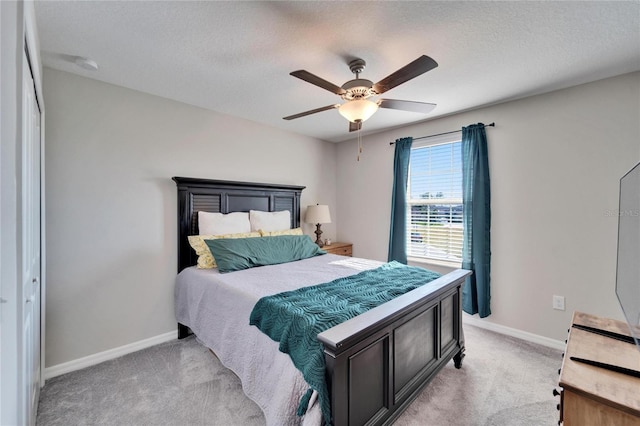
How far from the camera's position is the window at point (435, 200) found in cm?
334

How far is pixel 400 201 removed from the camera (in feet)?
12.1

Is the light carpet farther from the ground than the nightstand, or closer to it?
closer to it

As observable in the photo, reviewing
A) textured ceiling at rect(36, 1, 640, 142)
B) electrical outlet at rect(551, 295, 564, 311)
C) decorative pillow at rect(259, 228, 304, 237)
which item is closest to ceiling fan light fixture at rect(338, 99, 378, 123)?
Result: textured ceiling at rect(36, 1, 640, 142)

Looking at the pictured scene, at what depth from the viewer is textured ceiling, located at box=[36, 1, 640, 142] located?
5.11ft

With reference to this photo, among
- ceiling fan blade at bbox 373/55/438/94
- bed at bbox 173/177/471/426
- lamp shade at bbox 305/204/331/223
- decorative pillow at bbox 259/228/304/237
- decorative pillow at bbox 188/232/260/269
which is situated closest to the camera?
bed at bbox 173/177/471/426

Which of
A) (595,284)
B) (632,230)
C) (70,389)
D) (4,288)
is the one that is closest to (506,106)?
(595,284)

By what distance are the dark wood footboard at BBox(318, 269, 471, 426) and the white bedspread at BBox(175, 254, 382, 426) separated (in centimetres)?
21

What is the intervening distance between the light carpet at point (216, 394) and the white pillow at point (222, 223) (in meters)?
1.18

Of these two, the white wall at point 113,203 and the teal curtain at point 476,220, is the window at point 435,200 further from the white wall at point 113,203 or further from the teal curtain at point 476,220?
the white wall at point 113,203

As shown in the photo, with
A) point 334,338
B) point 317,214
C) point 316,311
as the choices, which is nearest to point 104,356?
point 316,311

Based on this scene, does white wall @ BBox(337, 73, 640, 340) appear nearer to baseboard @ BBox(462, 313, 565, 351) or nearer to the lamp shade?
baseboard @ BBox(462, 313, 565, 351)

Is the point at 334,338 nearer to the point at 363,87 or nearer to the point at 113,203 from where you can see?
the point at 363,87

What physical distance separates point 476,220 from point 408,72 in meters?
2.08

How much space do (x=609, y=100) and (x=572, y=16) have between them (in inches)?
49.5
